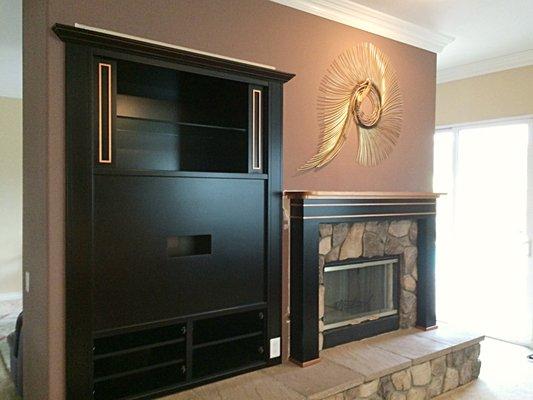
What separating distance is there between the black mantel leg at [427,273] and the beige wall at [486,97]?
1.58m

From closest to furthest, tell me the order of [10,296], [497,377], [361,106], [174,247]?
[174,247], [361,106], [497,377], [10,296]

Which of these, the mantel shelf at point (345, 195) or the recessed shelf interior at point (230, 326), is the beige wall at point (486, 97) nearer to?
the mantel shelf at point (345, 195)

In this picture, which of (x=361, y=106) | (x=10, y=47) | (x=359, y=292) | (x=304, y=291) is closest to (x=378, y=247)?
(x=359, y=292)

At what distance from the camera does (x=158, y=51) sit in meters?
2.41

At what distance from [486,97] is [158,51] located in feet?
11.7

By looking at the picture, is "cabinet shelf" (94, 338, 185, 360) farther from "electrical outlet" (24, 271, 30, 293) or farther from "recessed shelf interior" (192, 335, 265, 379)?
"electrical outlet" (24, 271, 30, 293)

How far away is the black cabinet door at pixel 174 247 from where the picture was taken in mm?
2354

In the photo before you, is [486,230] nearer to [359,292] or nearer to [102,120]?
[359,292]

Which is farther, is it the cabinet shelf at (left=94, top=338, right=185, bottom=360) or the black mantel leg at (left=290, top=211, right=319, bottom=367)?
the black mantel leg at (left=290, top=211, right=319, bottom=367)

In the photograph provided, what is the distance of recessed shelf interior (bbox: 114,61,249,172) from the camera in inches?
108

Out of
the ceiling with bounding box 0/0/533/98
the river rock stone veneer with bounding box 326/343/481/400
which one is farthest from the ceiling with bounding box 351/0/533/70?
the river rock stone veneer with bounding box 326/343/481/400

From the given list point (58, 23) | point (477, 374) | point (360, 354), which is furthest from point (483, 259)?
point (58, 23)

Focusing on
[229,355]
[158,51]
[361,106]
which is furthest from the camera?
[361,106]

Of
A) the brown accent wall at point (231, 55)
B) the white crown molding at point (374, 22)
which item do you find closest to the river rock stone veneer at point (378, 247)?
the brown accent wall at point (231, 55)
